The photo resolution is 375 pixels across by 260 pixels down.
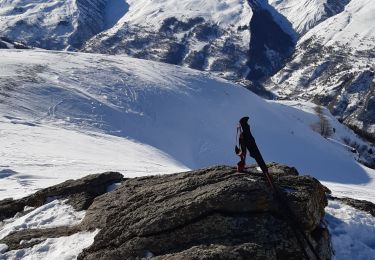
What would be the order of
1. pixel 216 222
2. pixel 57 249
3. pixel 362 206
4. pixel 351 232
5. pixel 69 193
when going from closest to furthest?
pixel 216 222 < pixel 57 249 < pixel 351 232 < pixel 362 206 < pixel 69 193

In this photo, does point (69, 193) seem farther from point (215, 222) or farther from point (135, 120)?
point (135, 120)

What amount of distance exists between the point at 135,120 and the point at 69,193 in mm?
44211

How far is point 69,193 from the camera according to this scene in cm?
1848

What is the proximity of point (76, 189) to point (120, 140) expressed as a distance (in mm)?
36290

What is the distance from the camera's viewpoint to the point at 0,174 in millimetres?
31828

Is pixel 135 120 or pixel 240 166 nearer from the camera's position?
pixel 240 166

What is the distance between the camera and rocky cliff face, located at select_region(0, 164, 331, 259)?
40.0 feet

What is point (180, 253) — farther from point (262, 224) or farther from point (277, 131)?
point (277, 131)

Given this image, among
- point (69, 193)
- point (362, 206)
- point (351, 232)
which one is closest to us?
point (351, 232)

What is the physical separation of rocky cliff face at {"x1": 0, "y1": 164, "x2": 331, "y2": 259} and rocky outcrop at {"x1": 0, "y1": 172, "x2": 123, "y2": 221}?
11.2ft

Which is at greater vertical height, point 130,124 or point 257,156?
point 257,156

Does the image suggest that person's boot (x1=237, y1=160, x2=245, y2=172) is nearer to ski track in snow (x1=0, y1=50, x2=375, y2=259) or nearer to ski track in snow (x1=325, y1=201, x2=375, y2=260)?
ski track in snow (x1=325, y1=201, x2=375, y2=260)

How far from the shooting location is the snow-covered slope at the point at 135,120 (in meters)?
47.6

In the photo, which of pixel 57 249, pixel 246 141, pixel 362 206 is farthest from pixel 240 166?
pixel 362 206
